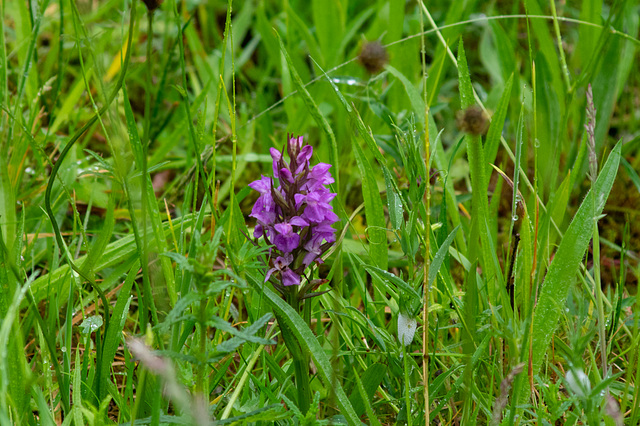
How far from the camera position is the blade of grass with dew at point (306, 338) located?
3.71 ft

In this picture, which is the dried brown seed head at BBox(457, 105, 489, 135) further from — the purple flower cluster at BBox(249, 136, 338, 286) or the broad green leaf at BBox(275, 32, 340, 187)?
the broad green leaf at BBox(275, 32, 340, 187)

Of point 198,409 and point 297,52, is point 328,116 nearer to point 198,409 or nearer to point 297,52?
point 297,52

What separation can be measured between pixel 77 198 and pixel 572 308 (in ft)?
5.21

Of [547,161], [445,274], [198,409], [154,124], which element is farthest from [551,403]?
[154,124]

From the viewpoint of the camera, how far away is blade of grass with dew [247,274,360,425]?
1.13 meters

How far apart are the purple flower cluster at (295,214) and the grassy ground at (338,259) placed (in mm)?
42

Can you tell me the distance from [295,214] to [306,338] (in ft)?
0.75

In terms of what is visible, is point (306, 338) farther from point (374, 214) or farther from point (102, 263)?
point (102, 263)

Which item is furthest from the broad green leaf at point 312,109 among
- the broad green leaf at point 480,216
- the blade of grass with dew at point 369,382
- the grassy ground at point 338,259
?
the blade of grass with dew at point 369,382

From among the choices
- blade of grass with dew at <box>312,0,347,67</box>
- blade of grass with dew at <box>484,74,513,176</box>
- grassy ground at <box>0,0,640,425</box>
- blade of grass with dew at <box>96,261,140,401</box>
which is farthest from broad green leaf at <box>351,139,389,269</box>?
blade of grass with dew at <box>312,0,347,67</box>

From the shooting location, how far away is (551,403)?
1.08 m

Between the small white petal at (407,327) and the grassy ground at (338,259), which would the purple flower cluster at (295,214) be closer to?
the grassy ground at (338,259)

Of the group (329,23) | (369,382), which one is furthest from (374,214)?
(329,23)

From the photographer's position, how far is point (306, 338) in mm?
1136
